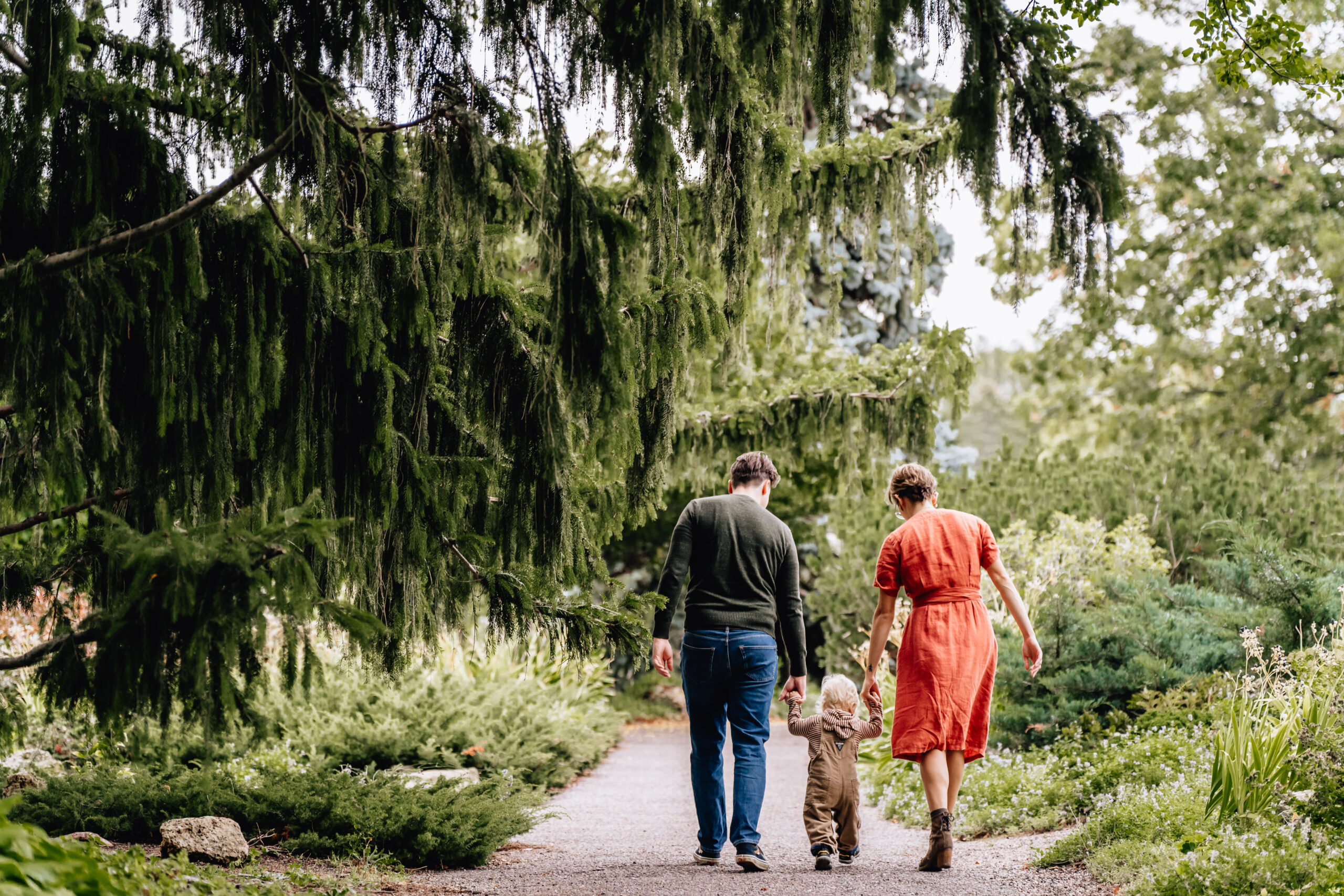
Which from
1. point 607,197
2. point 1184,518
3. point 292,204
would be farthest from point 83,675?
point 1184,518

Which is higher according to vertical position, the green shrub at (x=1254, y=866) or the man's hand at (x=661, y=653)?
the man's hand at (x=661, y=653)

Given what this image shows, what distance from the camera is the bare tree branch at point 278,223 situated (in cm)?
360

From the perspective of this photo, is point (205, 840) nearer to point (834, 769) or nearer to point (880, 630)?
point (834, 769)

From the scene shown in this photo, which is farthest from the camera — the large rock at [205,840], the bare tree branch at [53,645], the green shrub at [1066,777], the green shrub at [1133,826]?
the green shrub at [1066,777]

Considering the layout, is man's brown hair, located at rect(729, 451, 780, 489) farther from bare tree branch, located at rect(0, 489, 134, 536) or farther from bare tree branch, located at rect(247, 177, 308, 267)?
bare tree branch, located at rect(0, 489, 134, 536)

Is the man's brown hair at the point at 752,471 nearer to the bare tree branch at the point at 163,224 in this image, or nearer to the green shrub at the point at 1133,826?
the green shrub at the point at 1133,826

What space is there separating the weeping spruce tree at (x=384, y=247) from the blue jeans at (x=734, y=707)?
57cm

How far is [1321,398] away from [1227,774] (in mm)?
16273

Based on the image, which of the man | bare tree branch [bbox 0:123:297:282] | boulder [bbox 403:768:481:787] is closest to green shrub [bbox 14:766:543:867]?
boulder [bbox 403:768:481:787]

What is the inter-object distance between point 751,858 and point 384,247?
2.84 m

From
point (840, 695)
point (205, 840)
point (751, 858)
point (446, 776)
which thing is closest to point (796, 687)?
point (840, 695)

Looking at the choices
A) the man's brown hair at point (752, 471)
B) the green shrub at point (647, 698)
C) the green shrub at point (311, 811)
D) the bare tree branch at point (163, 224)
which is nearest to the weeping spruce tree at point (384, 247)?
the bare tree branch at point (163, 224)

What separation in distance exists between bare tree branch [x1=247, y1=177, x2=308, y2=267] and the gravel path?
2.49 metres

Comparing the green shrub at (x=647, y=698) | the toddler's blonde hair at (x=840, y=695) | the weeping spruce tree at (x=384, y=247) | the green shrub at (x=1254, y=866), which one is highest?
the weeping spruce tree at (x=384, y=247)
